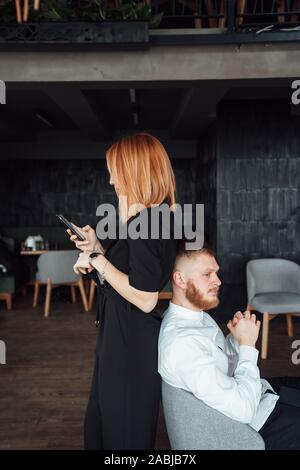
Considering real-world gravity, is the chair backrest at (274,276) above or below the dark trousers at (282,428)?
above

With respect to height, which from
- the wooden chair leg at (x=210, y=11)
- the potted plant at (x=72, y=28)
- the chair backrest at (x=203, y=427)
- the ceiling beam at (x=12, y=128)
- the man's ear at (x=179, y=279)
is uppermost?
the wooden chair leg at (x=210, y=11)

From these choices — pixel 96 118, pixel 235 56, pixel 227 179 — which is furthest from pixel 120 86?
pixel 96 118

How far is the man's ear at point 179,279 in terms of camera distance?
1566mm

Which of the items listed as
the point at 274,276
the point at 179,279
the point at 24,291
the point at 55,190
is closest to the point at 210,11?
the point at 274,276

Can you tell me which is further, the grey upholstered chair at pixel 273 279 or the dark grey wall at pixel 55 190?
the dark grey wall at pixel 55 190

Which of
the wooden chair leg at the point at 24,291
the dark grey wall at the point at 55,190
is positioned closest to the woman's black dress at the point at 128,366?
the wooden chair leg at the point at 24,291

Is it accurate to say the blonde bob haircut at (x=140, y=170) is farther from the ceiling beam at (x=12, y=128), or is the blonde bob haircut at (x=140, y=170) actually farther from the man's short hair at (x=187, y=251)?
the ceiling beam at (x=12, y=128)

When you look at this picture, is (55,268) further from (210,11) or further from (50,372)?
(210,11)

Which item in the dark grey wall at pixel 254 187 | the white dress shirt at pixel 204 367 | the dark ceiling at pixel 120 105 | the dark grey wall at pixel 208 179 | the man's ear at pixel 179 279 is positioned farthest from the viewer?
the dark grey wall at pixel 208 179

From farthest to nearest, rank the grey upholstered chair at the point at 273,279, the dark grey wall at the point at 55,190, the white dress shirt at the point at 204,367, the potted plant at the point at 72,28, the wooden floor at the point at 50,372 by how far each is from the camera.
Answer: the dark grey wall at the point at 55,190 < the grey upholstered chair at the point at 273,279 < the potted plant at the point at 72,28 < the wooden floor at the point at 50,372 < the white dress shirt at the point at 204,367

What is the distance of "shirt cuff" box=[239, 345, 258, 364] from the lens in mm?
1499

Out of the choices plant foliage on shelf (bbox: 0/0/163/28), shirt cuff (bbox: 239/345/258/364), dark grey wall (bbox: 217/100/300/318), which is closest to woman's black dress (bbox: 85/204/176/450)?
shirt cuff (bbox: 239/345/258/364)

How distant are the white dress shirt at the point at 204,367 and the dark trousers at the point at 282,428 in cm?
25

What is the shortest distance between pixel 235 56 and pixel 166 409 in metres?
3.48
